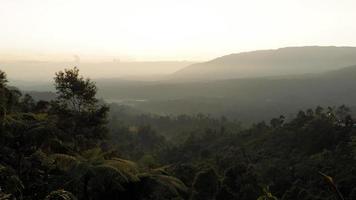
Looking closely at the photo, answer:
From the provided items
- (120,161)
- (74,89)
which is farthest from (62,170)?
(74,89)

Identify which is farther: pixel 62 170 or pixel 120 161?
pixel 120 161

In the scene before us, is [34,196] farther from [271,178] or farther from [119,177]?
[271,178]

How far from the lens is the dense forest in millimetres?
12562

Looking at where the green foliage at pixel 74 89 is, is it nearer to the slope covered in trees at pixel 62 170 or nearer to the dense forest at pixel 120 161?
the dense forest at pixel 120 161

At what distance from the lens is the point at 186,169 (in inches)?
1528

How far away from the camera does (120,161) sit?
46.2 feet

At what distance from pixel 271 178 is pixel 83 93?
22445 millimetres

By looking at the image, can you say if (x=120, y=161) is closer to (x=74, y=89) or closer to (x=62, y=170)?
(x=62, y=170)

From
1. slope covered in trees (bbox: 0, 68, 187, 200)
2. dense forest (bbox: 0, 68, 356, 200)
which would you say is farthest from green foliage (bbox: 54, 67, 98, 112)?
slope covered in trees (bbox: 0, 68, 187, 200)

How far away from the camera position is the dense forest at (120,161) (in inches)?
495

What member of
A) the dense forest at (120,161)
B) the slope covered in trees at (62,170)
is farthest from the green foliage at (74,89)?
the slope covered in trees at (62,170)

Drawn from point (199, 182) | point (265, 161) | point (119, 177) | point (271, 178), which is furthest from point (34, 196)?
point (265, 161)

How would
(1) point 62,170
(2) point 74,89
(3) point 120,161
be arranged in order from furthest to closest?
(2) point 74,89 < (3) point 120,161 < (1) point 62,170

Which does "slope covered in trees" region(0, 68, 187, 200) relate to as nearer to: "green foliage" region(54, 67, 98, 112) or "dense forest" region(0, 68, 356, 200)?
"dense forest" region(0, 68, 356, 200)
